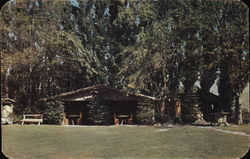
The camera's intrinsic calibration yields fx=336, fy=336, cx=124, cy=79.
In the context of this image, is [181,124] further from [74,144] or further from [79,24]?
[79,24]

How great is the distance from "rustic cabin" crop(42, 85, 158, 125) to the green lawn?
4.16 meters

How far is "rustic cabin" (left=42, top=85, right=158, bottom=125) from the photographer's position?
23.5 m

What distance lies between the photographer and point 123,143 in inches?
653

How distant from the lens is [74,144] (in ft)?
55.4

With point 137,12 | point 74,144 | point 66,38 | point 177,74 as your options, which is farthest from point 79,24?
point 74,144

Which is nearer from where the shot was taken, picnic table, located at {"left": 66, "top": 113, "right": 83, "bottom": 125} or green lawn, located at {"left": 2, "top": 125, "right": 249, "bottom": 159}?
green lawn, located at {"left": 2, "top": 125, "right": 249, "bottom": 159}

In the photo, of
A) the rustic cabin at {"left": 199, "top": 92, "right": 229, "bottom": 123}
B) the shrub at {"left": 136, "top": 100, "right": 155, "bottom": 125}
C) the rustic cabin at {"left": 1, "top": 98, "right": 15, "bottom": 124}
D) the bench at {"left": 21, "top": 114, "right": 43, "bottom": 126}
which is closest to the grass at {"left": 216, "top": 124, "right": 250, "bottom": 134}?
the rustic cabin at {"left": 199, "top": 92, "right": 229, "bottom": 123}

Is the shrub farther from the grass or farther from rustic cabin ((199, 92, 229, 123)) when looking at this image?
the grass

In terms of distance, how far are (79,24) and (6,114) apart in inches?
285

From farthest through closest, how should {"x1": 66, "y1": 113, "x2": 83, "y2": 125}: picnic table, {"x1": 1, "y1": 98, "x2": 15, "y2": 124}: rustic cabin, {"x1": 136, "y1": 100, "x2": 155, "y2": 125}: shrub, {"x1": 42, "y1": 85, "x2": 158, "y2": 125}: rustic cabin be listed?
{"x1": 66, "y1": 113, "x2": 83, "y2": 125}: picnic table, {"x1": 42, "y1": 85, "x2": 158, "y2": 125}: rustic cabin, {"x1": 136, "y1": 100, "x2": 155, "y2": 125}: shrub, {"x1": 1, "y1": 98, "x2": 15, "y2": 124}: rustic cabin

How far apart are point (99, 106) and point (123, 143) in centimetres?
854

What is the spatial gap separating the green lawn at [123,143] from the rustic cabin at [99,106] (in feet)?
13.7

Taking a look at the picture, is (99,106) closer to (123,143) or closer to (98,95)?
(98,95)

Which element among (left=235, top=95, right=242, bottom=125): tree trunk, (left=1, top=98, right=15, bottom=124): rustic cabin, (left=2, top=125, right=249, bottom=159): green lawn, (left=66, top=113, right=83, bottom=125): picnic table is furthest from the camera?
(left=66, top=113, right=83, bottom=125): picnic table
